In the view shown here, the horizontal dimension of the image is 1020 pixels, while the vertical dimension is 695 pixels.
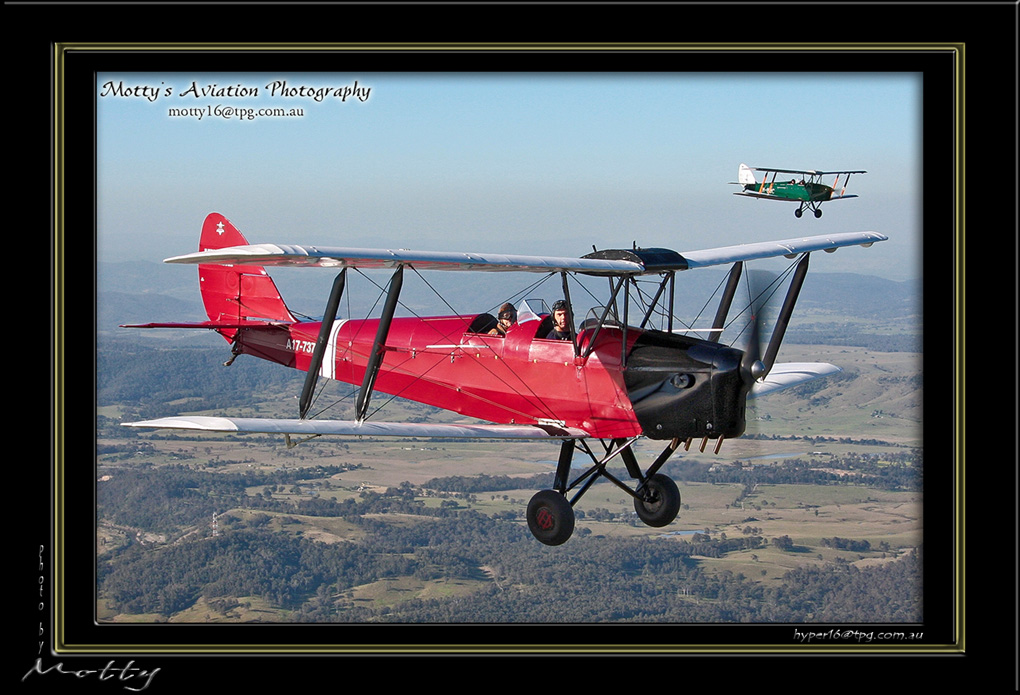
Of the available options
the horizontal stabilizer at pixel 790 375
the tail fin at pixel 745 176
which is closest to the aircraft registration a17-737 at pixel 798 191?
the tail fin at pixel 745 176

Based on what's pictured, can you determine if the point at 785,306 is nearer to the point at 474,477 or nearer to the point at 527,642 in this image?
the point at 527,642

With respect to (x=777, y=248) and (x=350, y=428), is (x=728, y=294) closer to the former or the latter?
(x=777, y=248)

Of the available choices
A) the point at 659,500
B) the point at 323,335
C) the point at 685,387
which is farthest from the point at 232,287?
the point at 685,387

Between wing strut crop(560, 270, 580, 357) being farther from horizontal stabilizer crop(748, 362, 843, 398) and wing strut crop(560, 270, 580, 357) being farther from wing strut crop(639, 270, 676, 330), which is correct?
horizontal stabilizer crop(748, 362, 843, 398)

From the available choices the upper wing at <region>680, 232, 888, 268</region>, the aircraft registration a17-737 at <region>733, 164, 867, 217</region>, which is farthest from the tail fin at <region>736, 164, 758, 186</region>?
the upper wing at <region>680, 232, 888, 268</region>
